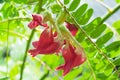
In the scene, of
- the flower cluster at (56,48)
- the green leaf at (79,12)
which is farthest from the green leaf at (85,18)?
the flower cluster at (56,48)

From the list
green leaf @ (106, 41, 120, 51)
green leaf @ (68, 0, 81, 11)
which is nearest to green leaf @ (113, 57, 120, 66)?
green leaf @ (106, 41, 120, 51)

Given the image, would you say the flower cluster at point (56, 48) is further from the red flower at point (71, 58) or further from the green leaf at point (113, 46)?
the green leaf at point (113, 46)

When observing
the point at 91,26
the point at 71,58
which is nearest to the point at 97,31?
the point at 91,26

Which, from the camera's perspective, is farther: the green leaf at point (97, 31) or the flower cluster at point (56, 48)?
the green leaf at point (97, 31)

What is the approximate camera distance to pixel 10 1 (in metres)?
0.94

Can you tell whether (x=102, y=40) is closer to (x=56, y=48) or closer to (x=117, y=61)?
(x=117, y=61)

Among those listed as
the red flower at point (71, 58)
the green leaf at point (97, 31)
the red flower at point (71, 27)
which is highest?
the green leaf at point (97, 31)

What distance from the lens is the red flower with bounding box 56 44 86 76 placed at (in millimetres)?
693

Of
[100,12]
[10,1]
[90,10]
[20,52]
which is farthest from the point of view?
[20,52]

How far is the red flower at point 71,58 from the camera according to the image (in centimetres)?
69

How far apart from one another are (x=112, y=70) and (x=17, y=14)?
11.6 inches

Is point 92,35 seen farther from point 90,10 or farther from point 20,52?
point 20,52

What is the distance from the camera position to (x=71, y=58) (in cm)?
71

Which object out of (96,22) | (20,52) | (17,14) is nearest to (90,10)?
(96,22)
